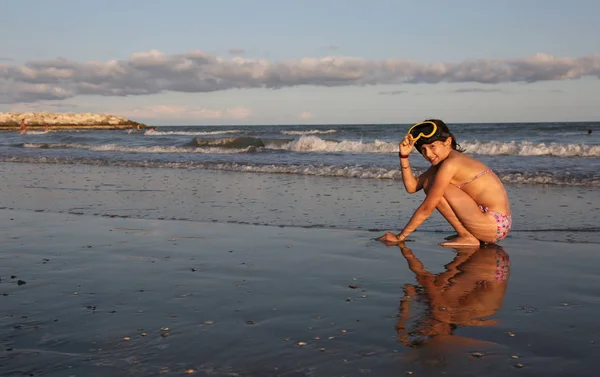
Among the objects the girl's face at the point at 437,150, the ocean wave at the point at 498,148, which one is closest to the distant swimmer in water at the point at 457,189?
the girl's face at the point at 437,150

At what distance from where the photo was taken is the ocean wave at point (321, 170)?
12.1 m

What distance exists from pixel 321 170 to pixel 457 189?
30.0 ft

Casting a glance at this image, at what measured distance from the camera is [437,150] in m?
5.91

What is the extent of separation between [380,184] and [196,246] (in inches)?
267

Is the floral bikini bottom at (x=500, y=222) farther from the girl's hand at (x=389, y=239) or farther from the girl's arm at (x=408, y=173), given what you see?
the girl's hand at (x=389, y=239)

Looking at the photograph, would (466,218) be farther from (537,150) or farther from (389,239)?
(537,150)

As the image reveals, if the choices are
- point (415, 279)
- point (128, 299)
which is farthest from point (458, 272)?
point (128, 299)

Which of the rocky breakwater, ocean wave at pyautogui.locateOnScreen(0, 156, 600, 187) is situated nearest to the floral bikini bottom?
ocean wave at pyautogui.locateOnScreen(0, 156, 600, 187)

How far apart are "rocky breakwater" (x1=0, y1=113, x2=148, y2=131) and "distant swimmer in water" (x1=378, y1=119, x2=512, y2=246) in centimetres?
8787

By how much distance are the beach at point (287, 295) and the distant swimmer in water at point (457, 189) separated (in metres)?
0.26

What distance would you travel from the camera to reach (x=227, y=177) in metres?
14.3

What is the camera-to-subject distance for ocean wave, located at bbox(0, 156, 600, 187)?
39.9 feet


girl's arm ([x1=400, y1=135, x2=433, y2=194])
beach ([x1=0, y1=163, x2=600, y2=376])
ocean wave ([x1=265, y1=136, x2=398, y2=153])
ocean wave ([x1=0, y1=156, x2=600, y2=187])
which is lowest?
beach ([x1=0, y1=163, x2=600, y2=376])

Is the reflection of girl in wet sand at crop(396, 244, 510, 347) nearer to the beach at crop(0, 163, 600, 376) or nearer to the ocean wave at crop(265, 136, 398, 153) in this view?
the beach at crop(0, 163, 600, 376)
